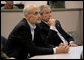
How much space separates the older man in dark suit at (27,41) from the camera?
2123 millimetres

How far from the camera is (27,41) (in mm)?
2135

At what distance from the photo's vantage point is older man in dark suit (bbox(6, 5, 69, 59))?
212 centimetres

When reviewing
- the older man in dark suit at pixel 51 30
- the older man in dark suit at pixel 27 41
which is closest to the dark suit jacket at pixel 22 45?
the older man in dark suit at pixel 27 41

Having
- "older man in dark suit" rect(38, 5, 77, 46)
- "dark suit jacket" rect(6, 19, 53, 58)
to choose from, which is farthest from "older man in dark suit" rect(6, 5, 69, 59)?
"older man in dark suit" rect(38, 5, 77, 46)

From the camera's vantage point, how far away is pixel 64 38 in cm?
304

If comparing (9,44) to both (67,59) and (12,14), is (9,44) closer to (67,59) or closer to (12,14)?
(67,59)

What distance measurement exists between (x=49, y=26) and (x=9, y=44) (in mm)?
760

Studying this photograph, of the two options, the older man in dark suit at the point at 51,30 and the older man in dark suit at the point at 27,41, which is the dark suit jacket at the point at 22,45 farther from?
the older man in dark suit at the point at 51,30

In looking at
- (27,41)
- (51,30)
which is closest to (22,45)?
(27,41)

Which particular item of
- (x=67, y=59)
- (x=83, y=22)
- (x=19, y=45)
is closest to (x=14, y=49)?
(x=19, y=45)

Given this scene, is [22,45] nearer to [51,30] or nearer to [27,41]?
[27,41]

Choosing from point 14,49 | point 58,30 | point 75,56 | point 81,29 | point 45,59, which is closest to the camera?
point 45,59

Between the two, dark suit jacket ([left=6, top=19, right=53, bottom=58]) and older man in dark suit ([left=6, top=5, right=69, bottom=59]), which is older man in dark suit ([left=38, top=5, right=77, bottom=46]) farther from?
dark suit jacket ([left=6, top=19, right=53, bottom=58])

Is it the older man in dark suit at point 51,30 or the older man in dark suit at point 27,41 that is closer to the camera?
the older man in dark suit at point 27,41
